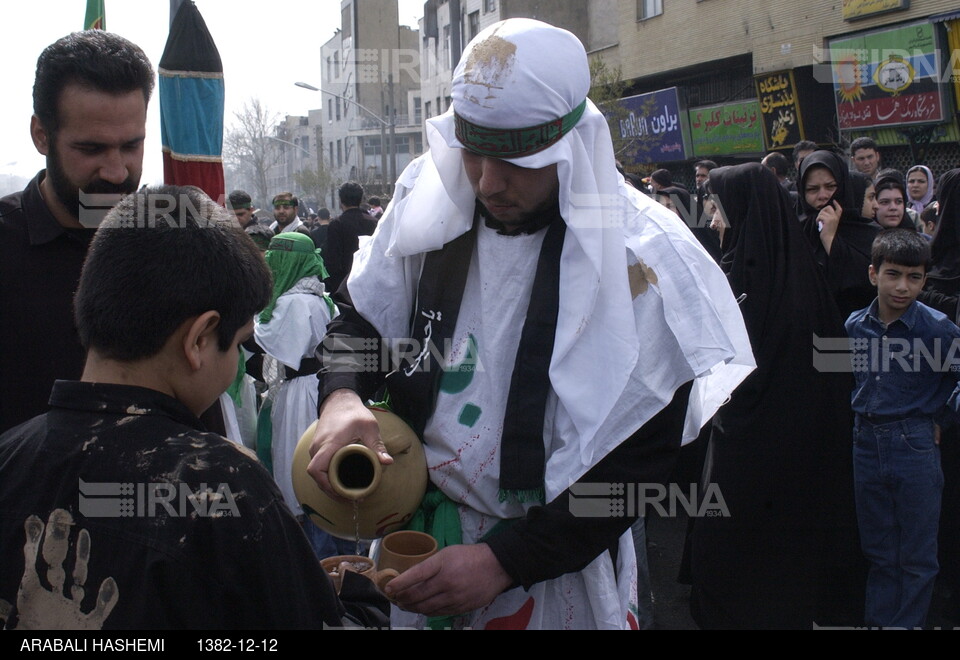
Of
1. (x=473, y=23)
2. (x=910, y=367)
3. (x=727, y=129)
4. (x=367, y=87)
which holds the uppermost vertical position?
(x=367, y=87)

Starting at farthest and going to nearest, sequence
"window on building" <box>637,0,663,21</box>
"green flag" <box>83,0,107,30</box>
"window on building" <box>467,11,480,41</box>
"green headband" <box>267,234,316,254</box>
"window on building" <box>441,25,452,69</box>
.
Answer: "window on building" <box>441,25,452,69</box>
"window on building" <box>467,11,480,41</box>
"window on building" <box>637,0,663,21</box>
"green headband" <box>267,234,316,254</box>
"green flag" <box>83,0,107,30</box>

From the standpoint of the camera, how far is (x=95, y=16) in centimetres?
310

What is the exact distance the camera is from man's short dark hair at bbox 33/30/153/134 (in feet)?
6.47

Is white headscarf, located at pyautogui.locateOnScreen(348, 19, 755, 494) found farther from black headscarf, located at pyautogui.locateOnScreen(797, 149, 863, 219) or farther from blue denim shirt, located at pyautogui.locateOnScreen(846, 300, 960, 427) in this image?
black headscarf, located at pyautogui.locateOnScreen(797, 149, 863, 219)

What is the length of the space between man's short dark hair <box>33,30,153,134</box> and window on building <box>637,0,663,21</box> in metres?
18.1

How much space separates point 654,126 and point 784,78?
14.3 feet

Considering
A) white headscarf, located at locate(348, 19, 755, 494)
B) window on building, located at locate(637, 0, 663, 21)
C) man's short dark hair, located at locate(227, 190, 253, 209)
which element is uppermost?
window on building, located at locate(637, 0, 663, 21)

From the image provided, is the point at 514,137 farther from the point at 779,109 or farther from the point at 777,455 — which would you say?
the point at 779,109

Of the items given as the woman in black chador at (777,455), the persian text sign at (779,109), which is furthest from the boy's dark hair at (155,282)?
the persian text sign at (779,109)

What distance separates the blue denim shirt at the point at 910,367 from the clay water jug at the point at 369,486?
9.07 feet

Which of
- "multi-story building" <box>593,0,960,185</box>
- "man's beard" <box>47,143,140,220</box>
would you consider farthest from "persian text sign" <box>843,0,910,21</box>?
"man's beard" <box>47,143,140,220</box>

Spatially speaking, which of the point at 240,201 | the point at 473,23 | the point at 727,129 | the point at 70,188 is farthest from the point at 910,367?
the point at 473,23

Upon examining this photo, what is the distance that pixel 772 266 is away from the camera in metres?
3.70

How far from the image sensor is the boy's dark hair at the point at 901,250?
3844mm
